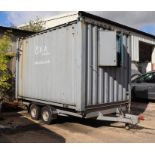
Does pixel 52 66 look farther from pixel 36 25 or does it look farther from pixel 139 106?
pixel 36 25

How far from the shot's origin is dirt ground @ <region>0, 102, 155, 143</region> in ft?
25.5

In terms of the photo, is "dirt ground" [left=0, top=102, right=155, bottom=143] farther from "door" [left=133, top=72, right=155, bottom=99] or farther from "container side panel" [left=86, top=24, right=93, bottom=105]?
"door" [left=133, top=72, right=155, bottom=99]

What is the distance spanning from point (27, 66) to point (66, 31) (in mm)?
3138

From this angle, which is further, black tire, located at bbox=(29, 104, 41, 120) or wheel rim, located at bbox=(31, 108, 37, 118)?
wheel rim, located at bbox=(31, 108, 37, 118)

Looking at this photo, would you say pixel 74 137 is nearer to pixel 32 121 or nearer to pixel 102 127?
pixel 102 127

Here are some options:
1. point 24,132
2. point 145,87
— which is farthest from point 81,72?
point 145,87

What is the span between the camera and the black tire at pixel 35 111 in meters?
10.5

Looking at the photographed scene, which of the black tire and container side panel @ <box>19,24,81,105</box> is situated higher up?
container side panel @ <box>19,24,81,105</box>

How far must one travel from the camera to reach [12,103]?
12867 mm

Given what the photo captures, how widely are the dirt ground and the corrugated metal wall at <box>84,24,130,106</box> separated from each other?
0.98 meters

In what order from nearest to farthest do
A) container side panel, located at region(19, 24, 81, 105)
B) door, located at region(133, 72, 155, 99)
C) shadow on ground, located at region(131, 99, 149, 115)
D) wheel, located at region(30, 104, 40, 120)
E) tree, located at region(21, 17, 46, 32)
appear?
container side panel, located at region(19, 24, 81, 105) < wheel, located at region(30, 104, 40, 120) < shadow on ground, located at region(131, 99, 149, 115) < door, located at region(133, 72, 155, 99) < tree, located at region(21, 17, 46, 32)

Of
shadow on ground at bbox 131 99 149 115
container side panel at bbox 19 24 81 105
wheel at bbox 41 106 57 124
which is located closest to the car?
shadow on ground at bbox 131 99 149 115

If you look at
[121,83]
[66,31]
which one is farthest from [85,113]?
[66,31]

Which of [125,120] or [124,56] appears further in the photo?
[124,56]
